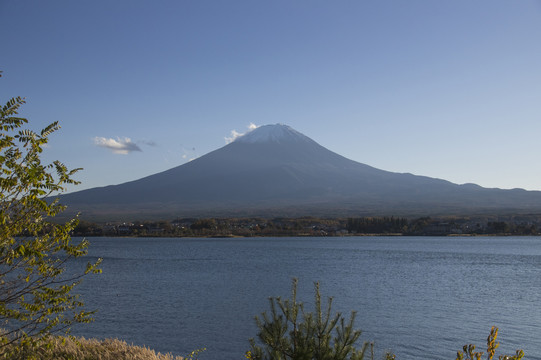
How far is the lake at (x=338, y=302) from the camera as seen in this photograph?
1506 cm

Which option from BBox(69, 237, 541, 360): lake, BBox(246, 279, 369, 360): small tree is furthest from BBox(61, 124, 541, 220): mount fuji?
BBox(246, 279, 369, 360): small tree

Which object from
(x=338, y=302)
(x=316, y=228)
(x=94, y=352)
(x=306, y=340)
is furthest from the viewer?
(x=316, y=228)

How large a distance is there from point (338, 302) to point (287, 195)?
145m

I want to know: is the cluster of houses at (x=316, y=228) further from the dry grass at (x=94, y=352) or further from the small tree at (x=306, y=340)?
the small tree at (x=306, y=340)

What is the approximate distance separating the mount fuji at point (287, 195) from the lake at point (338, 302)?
8038 centimetres

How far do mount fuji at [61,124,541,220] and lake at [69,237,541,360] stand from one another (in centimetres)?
8038

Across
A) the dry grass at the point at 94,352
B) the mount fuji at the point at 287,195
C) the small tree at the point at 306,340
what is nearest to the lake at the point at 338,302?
the dry grass at the point at 94,352

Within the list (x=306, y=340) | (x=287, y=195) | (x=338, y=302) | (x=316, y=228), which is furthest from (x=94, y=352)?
(x=287, y=195)

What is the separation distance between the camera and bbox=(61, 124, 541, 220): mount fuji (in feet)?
431

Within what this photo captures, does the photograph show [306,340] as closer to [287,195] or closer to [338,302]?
[338,302]

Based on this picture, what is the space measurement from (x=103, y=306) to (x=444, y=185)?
173m

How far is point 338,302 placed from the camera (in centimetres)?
2186

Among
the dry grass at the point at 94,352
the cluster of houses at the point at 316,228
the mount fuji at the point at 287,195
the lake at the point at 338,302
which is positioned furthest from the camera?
the mount fuji at the point at 287,195

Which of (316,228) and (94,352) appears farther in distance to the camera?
(316,228)
